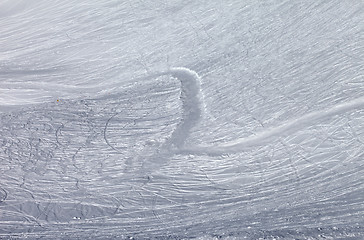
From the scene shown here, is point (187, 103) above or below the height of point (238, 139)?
above

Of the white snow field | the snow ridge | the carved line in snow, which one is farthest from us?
the snow ridge

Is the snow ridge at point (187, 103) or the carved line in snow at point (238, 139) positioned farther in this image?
the snow ridge at point (187, 103)

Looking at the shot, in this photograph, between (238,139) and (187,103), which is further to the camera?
(187,103)

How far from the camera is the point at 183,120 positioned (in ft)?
11.9

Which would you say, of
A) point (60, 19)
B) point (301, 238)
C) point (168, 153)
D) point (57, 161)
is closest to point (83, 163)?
point (57, 161)

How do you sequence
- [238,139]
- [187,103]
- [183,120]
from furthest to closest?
[187,103]
[183,120]
[238,139]

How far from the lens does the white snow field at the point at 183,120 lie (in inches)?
115

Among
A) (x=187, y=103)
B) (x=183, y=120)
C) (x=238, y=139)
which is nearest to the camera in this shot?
(x=238, y=139)

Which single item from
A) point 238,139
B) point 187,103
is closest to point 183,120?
point 187,103

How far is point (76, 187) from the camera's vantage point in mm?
3201

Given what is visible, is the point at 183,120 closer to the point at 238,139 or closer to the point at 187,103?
the point at 187,103

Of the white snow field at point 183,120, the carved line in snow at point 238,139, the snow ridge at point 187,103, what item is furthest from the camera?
the snow ridge at point 187,103

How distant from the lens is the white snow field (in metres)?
2.92

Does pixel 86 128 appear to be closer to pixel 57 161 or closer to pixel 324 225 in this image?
pixel 57 161
